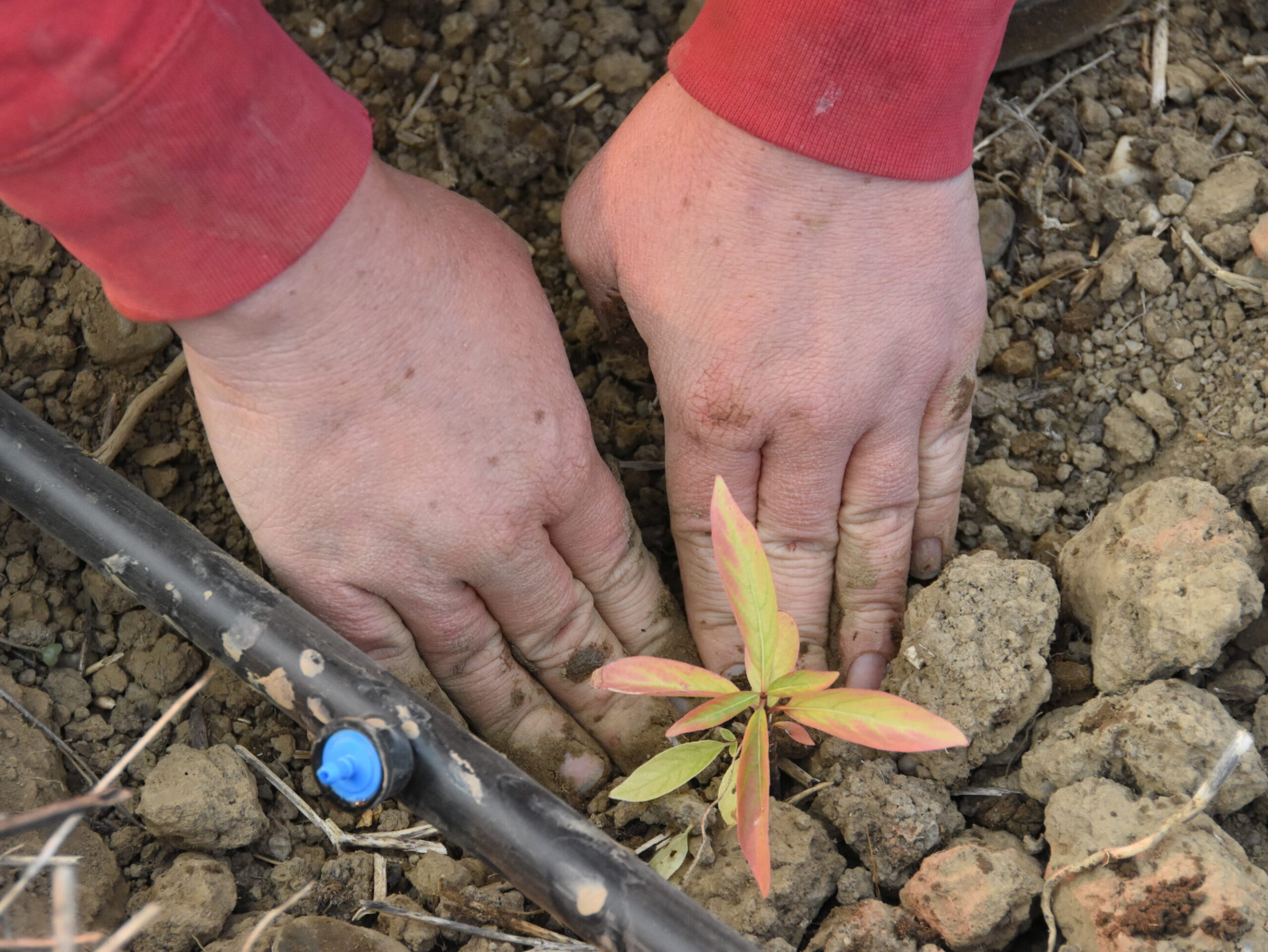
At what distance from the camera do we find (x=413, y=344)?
4.99 ft

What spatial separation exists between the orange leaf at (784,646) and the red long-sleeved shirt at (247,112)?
2.17 ft

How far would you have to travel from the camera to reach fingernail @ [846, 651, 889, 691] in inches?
68.4

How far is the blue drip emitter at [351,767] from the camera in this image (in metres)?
1.21

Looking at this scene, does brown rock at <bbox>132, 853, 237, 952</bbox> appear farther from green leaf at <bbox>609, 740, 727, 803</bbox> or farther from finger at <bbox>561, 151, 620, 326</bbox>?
finger at <bbox>561, 151, 620, 326</bbox>

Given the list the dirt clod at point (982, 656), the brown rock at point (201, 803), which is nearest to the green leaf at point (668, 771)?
the dirt clod at point (982, 656)

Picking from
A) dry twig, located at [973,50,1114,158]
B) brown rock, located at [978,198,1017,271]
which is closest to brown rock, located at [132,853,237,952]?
brown rock, located at [978,198,1017,271]

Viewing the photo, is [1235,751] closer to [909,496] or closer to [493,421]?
[909,496]

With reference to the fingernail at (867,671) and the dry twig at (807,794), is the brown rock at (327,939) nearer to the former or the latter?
the dry twig at (807,794)

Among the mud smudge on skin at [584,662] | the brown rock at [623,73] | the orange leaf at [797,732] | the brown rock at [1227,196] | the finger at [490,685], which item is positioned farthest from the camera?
the brown rock at [623,73]

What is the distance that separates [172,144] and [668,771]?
990 mm

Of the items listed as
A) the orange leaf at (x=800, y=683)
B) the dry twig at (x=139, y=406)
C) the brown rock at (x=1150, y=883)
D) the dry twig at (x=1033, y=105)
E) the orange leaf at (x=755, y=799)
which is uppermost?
the dry twig at (x=139, y=406)

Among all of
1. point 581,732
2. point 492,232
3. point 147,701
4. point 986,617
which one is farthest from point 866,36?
point 147,701

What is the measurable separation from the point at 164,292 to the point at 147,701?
28.8 inches

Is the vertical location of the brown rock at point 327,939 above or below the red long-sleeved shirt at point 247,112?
below
